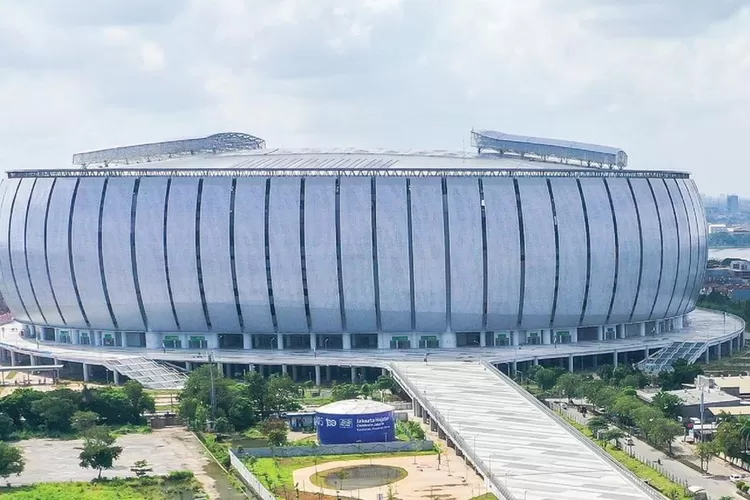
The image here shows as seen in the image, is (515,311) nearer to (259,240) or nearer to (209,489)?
(259,240)

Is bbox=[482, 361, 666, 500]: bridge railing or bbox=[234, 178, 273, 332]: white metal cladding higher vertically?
bbox=[234, 178, 273, 332]: white metal cladding

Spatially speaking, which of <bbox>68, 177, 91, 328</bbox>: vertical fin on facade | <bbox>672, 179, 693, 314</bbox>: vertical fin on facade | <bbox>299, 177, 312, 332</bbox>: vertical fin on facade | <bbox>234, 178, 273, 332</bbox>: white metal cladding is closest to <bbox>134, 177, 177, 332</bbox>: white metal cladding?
<bbox>234, 178, 273, 332</bbox>: white metal cladding

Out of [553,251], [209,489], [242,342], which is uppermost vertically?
[553,251]

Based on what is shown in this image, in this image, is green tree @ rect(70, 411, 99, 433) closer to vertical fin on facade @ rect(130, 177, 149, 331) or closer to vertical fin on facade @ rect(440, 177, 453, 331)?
vertical fin on facade @ rect(130, 177, 149, 331)

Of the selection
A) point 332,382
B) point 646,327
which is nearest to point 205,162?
point 332,382

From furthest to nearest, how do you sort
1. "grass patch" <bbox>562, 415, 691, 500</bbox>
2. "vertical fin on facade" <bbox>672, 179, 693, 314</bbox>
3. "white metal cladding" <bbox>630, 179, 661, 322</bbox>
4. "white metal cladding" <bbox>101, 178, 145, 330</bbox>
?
1. "vertical fin on facade" <bbox>672, 179, 693, 314</bbox>
2. "white metal cladding" <bbox>630, 179, 661, 322</bbox>
3. "white metal cladding" <bbox>101, 178, 145, 330</bbox>
4. "grass patch" <bbox>562, 415, 691, 500</bbox>

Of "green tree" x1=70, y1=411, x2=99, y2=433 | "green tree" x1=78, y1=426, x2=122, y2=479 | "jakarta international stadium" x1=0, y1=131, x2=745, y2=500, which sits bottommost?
"green tree" x1=78, y1=426, x2=122, y2=479

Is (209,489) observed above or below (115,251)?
below
